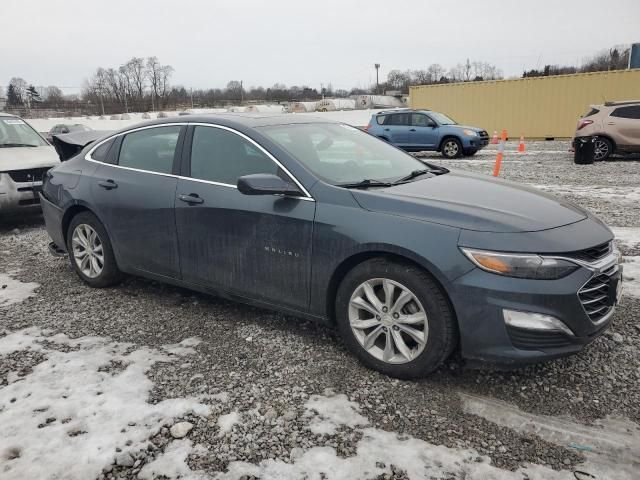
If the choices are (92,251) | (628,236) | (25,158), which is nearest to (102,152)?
(92,251)

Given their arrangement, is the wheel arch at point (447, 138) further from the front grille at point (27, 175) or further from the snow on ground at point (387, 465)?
the snow on ground at point (387, 465)

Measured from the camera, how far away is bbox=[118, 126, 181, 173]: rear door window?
4160 mm

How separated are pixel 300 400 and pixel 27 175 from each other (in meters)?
6.18

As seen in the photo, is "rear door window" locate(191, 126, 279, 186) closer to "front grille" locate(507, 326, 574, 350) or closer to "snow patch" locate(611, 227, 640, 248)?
"front grille" locate(507, 326, 574, 350)

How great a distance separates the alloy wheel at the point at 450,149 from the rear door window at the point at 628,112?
14.2 feet

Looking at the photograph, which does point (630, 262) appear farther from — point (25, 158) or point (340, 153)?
point (25, 158)

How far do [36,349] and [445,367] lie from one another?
277 cm

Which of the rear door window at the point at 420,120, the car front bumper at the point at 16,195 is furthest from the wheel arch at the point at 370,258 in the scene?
the rear door window at the point at 420,120

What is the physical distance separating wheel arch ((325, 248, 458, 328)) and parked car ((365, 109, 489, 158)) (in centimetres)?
1291

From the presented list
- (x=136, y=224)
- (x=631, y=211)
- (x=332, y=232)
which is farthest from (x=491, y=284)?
(x=631, y=211)

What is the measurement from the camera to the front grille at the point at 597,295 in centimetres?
278

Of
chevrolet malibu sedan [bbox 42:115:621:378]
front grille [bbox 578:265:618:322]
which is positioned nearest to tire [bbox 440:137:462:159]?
chevrolet malibu sedan [bbox 42:115:621:378]

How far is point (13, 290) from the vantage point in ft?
16.0

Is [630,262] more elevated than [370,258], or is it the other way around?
[370,258]
